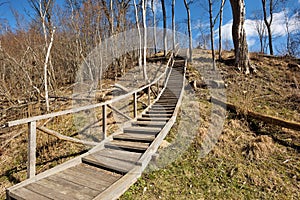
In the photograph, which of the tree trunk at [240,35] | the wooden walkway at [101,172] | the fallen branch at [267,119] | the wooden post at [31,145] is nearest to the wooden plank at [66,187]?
the wooden walkway at [101,172]

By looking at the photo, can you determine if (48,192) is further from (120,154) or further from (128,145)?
(128,145)

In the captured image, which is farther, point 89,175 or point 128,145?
point 128,145

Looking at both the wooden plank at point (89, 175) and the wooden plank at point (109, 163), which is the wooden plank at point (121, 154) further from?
the wooden plank at point (89, 175)

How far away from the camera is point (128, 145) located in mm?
4367

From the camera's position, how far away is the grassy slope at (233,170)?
349cm

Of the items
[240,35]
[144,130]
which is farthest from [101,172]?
[240,35]

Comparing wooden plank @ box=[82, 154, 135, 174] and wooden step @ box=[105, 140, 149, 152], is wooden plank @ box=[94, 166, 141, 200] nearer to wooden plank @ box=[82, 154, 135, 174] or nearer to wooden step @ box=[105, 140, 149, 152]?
wooden plank @ box=[82, 154, 135, 174]

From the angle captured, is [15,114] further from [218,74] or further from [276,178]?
[218,74]

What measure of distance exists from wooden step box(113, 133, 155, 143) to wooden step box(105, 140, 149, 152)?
0.12 meters

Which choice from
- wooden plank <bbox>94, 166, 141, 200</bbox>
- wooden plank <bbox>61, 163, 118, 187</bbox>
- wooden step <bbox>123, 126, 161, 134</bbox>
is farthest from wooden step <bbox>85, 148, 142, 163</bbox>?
wooden step <bbox>123, 126, 161, 134</bbox>

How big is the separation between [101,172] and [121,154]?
63 cm

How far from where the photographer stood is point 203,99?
830 centimetres

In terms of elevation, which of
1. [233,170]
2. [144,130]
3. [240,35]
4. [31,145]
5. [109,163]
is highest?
[240,35]

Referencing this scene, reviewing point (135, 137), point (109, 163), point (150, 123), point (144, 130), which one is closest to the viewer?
point (109, 163)
